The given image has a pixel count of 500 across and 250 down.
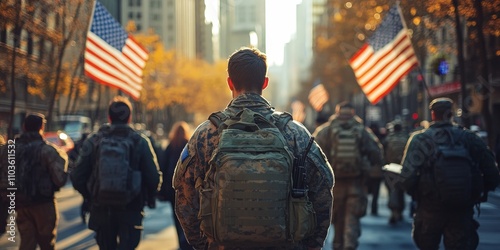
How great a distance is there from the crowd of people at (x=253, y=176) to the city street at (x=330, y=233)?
72 cm

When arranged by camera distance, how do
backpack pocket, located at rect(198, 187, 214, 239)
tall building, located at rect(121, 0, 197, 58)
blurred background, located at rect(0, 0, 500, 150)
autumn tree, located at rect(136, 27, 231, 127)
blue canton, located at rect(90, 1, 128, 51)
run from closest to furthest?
backpack pocket, located at rect(198, 187, 214, 239) → blue canton, located at rect(90, 1, 128, 51) → blurred background, located at rect(0, 0, 500, 150) → autumn tree, located at rect(136, 27, 231, 127) → tall building, located at rect(121, 0, 197, 58)

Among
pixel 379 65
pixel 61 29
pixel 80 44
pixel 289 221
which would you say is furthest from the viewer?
pixel 80 44

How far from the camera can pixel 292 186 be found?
3.95 meters

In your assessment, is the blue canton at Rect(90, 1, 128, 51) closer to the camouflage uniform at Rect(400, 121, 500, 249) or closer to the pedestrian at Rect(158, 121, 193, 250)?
the pedestrian at Rect(158, 121, 193, 250)

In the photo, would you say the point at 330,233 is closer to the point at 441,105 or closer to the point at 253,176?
the point at 441,105

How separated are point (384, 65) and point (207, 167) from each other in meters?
9.81

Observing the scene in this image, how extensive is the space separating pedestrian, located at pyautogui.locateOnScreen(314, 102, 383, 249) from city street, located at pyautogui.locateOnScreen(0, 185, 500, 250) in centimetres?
141

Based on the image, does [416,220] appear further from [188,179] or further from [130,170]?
[188,179]

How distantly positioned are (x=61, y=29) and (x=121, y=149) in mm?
25301

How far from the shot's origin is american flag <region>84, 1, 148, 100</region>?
40.3ft

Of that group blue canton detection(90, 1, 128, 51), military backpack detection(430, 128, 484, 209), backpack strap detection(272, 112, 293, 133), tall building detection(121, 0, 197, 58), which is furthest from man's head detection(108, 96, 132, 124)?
tall building detection(121, 0, 197, 58)

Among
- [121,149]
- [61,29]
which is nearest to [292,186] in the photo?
[121,149]

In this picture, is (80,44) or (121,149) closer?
(121,149)

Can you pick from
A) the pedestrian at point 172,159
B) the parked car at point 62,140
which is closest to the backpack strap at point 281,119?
the pedestrian at point 172,159
